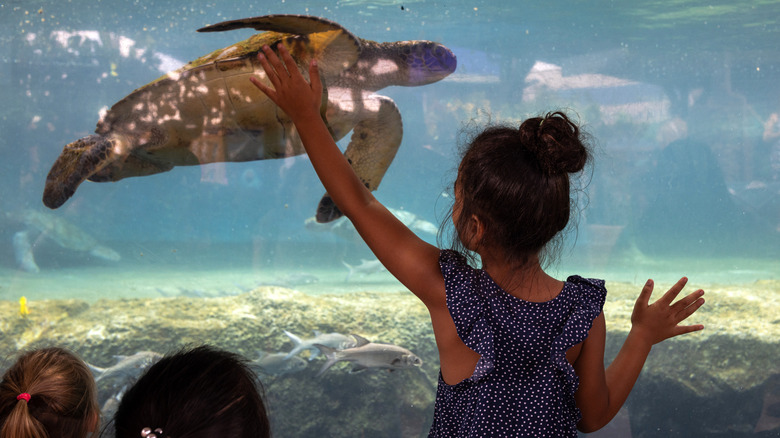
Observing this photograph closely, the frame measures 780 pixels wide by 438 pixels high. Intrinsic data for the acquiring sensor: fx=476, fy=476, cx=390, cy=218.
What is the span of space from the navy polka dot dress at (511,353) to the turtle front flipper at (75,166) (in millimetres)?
1266

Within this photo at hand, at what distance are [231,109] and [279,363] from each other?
9.59 ft

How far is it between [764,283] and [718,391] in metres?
2.38

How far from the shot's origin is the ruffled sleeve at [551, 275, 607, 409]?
97 centimetres

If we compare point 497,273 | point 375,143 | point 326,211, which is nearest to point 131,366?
point 326,211

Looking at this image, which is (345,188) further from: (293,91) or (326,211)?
(326,211)

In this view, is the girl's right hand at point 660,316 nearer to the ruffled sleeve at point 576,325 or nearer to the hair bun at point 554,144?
the ruffled sleeve at point 576,325

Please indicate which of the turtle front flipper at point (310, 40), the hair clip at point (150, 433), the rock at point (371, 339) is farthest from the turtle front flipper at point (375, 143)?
the rock at point (371, 339)

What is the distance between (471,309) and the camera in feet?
3.14

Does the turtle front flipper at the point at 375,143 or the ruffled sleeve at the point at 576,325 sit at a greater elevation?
the turtle front flipper at the point at 375,143

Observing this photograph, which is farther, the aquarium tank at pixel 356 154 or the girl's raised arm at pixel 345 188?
the aquarium tank at pixel 356 154

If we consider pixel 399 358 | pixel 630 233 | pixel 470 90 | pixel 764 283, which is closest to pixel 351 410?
pixel 399 358

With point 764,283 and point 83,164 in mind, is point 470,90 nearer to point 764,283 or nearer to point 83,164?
point 764,283

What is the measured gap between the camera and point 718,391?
4484 millimetres

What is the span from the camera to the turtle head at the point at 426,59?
1.76 meters
